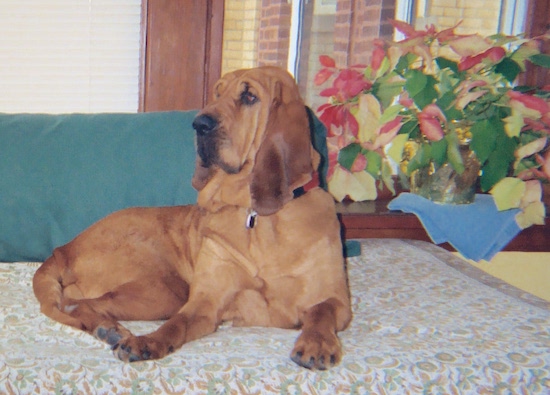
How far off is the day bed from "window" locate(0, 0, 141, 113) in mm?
634

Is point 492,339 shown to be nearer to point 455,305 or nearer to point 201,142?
point 455,305

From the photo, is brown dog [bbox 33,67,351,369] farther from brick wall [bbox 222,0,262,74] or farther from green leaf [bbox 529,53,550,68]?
brick wall [bbox 222,0,262,74]

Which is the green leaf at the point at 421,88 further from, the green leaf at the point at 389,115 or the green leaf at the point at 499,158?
the green leaf at the point at 499,158

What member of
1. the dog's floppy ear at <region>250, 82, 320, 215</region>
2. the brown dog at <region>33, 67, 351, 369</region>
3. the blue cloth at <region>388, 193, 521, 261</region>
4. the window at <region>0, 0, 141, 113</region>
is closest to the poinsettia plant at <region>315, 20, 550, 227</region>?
the blue cloth at <region>388, 193, 521, 261</region>

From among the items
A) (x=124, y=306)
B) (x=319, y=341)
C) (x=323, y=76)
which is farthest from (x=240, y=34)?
(x=319, y=341)

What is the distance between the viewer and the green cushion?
2.15 m

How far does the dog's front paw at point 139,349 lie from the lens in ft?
4.51

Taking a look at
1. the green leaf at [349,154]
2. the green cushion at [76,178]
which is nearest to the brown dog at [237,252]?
the green cushion at [76,178]

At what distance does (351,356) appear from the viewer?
1.43 m

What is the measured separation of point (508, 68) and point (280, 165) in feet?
3.14

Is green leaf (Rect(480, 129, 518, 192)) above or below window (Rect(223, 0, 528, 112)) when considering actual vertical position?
below

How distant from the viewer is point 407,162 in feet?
7.65

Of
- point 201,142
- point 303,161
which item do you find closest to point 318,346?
point 303,161

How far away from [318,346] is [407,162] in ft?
3.62
